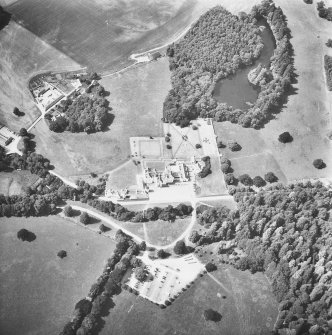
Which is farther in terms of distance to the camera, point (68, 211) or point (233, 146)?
point (233, 146)

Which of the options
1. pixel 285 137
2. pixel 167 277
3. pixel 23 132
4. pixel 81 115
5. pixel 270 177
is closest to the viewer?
pixel 167 277

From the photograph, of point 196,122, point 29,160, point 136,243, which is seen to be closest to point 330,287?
point 136,243

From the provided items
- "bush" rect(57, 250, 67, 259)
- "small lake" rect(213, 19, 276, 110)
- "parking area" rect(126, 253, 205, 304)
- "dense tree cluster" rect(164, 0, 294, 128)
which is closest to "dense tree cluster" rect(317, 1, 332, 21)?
"dense tree cluster" rect(164, 0, 294, 128)

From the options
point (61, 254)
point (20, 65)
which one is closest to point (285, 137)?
point (61, 254)

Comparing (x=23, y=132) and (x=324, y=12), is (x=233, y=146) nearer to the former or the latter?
(x=23, y=132)

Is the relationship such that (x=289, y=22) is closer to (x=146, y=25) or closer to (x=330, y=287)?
(x=146, y=25)
